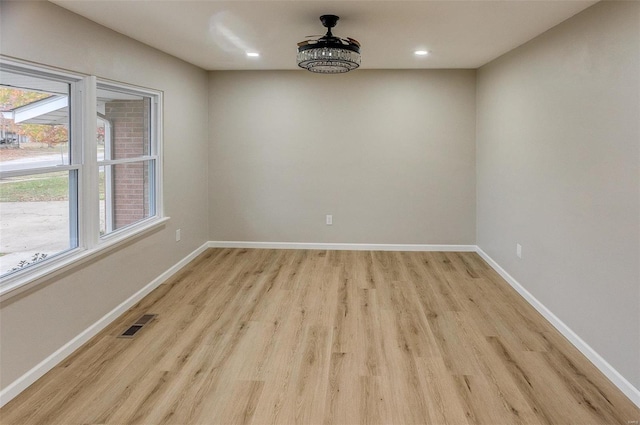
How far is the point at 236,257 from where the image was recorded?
5.82 meters

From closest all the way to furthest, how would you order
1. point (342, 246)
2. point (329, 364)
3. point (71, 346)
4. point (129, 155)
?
point (329, 364), point (71, 346), point (129, 155), point (342, 246)

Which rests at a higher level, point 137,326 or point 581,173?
point 581,173

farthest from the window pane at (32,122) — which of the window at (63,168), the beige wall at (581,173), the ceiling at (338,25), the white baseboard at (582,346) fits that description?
the white baseboard at (582,346)

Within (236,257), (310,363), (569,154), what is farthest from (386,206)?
(310,363)

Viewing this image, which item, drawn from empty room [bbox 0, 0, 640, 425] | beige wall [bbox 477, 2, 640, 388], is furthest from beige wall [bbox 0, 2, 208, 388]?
beige wall [bbox 477, 2, 640, 388]

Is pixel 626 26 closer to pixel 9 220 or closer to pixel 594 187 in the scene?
pixel 594 187

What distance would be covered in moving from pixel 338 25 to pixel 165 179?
246cm

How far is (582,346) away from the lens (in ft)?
10.4

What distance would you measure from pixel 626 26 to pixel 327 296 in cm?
301

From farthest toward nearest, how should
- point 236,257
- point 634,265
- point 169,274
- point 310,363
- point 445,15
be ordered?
point 236,257 < point 169,274 < point 445,15 < point 310,363 < point 634,265

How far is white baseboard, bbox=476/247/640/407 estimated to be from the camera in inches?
103

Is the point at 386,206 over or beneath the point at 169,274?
over

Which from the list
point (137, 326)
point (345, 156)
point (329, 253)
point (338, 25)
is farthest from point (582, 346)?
point (345, 156)

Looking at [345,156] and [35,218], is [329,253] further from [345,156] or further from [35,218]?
[35,218]
